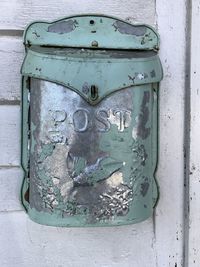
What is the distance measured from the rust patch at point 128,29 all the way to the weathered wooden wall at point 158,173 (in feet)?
0.10

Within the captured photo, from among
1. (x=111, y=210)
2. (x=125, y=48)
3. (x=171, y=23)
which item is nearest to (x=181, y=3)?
(x=171, y=23)

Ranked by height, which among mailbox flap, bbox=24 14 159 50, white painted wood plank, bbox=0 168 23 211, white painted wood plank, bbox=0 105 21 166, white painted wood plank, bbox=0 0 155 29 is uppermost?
white painted wood plank, bbox=0 0 155 29

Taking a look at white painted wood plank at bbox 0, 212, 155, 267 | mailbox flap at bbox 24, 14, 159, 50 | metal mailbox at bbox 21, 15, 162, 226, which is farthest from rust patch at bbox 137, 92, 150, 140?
white painted wood plank at bbox 0, 212, 155, 267

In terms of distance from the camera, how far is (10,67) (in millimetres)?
1143

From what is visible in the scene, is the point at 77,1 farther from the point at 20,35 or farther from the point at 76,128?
the point at 76,128

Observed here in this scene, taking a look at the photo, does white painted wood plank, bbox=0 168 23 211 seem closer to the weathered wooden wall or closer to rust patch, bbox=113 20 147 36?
the weathered wooden wall

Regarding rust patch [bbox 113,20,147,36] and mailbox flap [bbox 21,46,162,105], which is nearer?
mailbox flap [bbox 21,46,162,105]

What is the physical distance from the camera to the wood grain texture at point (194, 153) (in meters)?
1.16

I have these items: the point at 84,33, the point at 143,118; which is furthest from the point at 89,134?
the point at 84,33

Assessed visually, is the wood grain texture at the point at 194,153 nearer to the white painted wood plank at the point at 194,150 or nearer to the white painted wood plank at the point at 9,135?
the white painted wood plank at the point at 194,150

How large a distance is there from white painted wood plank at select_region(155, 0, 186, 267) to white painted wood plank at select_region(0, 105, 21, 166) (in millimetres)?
328

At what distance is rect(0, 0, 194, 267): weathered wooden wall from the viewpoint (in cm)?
114

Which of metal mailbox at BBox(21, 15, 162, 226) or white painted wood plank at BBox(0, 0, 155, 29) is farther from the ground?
white painted wood plank at BBox(0, 0, 155, 29)

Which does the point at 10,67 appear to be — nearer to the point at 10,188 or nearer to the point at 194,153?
the point at 10,188
